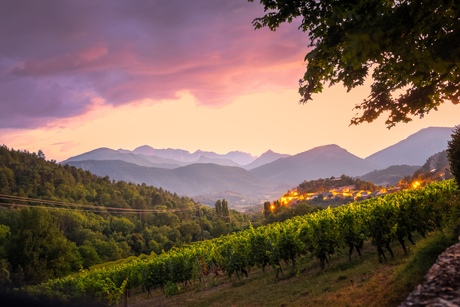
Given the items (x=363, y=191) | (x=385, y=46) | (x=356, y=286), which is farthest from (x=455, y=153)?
(x=363, y=191)

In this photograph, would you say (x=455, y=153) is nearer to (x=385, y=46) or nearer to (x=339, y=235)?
(x=339, y=235)

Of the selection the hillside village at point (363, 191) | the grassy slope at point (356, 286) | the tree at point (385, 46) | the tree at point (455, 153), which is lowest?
the hillside village at point (363, 191)

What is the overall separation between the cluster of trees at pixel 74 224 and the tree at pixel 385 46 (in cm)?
2883

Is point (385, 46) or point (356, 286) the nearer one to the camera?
point (385, 46)

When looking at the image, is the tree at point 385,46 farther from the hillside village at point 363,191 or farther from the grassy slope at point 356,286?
the hillside village at point 363,191

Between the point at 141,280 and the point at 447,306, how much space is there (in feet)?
67.9

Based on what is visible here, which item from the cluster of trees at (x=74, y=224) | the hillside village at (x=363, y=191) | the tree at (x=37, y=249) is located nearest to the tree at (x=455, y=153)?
the cluster of trees at (x=74, y=224)

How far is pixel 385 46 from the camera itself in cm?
446

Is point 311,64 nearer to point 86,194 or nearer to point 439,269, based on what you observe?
point 439,269

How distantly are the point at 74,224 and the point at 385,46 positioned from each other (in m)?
98.9

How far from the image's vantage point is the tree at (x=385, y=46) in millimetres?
4023

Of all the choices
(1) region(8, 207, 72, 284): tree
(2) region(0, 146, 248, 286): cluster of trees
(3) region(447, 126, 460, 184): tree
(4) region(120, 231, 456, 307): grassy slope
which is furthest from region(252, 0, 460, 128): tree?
(1) region(8, 207, 72, 284): tree

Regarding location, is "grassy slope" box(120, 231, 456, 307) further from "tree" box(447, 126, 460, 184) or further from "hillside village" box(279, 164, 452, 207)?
"hillside village" box(279, 164, 452, 207)

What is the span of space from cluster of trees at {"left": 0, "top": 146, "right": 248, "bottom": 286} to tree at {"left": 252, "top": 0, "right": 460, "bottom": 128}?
2883 cm
